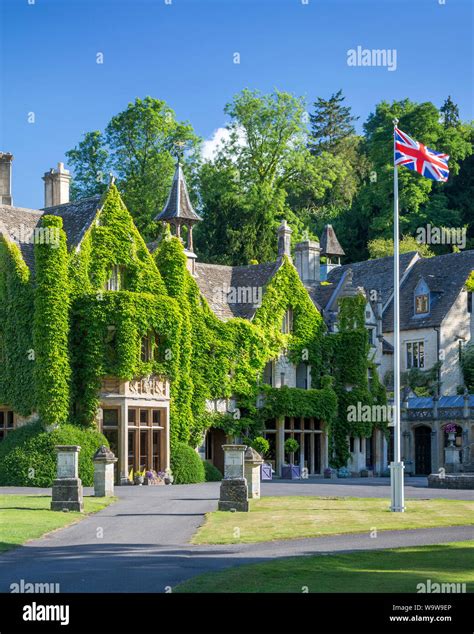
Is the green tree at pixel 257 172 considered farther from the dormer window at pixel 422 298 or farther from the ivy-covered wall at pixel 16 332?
the ivy-covered wall at pixel 16 332

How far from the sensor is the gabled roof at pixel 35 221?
44.4 meters

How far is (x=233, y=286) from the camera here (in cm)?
5584

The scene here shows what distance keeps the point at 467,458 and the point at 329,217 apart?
38492 millimetres

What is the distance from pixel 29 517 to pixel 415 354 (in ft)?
146

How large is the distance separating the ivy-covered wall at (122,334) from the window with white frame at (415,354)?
48.4 feet

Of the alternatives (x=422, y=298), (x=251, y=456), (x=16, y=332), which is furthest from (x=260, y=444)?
(x=422, y=298)

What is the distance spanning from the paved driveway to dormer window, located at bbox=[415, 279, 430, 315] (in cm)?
3900

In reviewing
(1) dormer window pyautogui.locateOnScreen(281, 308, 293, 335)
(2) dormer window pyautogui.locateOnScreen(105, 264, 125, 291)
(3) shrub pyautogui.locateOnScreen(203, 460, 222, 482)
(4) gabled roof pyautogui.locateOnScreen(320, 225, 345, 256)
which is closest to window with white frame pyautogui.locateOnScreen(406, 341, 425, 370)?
(4) gabled roof pyautogui.locateOnScreen(320, 225, 345, 256)

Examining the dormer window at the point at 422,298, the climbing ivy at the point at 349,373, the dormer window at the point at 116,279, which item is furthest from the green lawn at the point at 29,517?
the dormer window at the point at 422,298

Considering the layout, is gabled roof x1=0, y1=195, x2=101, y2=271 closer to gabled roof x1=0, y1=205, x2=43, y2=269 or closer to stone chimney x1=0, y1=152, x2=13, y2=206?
gabled roof x1=0, y1=205, x2=43, y2=269

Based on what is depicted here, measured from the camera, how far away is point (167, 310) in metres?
44.8

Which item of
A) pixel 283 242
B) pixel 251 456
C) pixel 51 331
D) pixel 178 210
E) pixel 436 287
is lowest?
pixel 251 456

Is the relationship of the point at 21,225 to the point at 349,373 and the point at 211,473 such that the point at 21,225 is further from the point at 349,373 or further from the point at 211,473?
the point at 349,373

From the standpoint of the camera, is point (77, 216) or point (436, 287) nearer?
point (77, 216)
